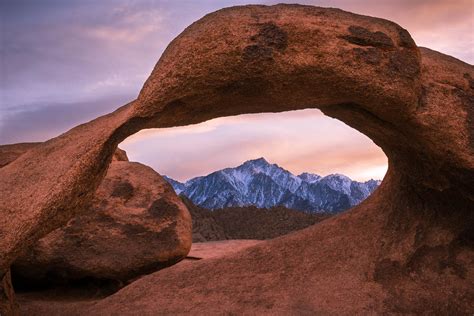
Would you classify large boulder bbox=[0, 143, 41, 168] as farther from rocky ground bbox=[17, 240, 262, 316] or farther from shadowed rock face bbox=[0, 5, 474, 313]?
rocky ground bbox=[17, 240, 262, 316]

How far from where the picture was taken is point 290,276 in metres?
6.41

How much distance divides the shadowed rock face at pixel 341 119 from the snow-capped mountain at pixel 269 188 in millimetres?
83158

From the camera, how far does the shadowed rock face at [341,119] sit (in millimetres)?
4410

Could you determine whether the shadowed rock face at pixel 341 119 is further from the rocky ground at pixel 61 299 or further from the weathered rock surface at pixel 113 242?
the weathered rock surface at pixel 113 242

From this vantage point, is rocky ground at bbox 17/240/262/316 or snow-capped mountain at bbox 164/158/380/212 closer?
rocky ground at bbox 17/240/262/316

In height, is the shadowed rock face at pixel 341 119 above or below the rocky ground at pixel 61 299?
above

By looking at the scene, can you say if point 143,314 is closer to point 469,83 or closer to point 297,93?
point 297,93

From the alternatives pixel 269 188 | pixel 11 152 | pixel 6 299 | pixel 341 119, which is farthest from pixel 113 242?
pixel 269 188

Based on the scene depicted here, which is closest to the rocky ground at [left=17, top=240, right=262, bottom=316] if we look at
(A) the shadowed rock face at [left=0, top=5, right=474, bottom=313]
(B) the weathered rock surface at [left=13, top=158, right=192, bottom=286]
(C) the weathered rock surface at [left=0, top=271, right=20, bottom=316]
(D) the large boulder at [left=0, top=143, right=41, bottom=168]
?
(B) the weathered rock surface at [left=13, top=158, right=192, bottom=286]

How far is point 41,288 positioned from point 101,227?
4.96 feet

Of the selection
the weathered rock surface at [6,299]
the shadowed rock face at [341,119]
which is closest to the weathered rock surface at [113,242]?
the shadowed rock face at [341,119]

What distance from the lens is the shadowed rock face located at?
14.5 ft

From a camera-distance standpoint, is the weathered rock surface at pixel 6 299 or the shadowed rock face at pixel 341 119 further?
the weathered rock surface at pixel 6 299

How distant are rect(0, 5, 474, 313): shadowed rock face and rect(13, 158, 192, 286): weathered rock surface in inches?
47.6
